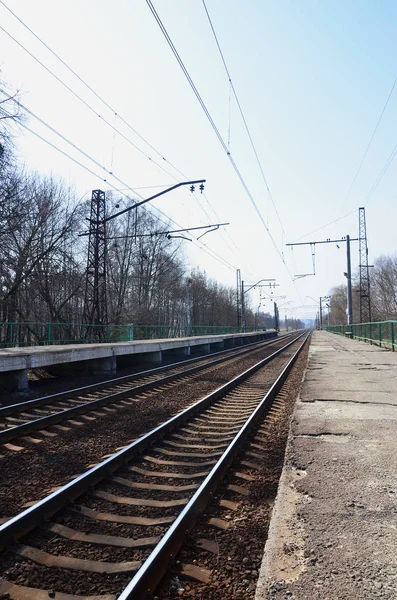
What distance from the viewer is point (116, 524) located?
4059mm

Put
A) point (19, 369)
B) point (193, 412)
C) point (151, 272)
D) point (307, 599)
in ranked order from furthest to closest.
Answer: point (151, 272), point (19, 369), point (193, 412), point (307, 599)

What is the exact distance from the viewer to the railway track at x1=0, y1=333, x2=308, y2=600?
3064 millimetres

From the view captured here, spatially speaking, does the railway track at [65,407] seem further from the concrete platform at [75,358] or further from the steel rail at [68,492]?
the steel rail at [68,492]

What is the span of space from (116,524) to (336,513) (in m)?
2.03

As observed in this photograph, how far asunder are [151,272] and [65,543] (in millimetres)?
48209

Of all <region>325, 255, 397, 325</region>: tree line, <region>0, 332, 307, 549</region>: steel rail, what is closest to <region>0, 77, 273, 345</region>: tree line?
<region>0, 332, 307, 549</region>: steel rail

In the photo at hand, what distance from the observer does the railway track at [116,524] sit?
3064 millimetres

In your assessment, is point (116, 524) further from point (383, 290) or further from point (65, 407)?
point (383, 290)

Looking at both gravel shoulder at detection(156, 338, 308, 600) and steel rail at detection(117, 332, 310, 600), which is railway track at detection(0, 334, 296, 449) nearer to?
steel rail at detection(117, 332, 310, 600)

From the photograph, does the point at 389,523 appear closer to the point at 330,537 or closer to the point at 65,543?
the point at 330,537

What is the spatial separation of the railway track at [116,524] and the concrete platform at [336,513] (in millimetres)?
810

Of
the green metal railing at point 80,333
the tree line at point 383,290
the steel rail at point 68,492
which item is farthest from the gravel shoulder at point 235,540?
the tree line at point 383,290

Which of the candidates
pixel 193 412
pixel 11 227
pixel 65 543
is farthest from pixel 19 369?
pixel 11 227

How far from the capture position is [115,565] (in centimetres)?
330
